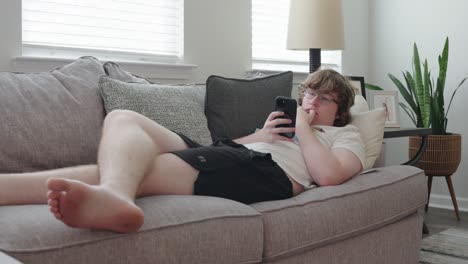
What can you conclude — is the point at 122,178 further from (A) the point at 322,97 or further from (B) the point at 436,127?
(B) the point at 436,127

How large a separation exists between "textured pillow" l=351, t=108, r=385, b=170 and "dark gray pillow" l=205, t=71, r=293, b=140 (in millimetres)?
425

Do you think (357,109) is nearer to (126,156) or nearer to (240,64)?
(240,64)

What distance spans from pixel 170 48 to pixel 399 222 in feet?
5.35

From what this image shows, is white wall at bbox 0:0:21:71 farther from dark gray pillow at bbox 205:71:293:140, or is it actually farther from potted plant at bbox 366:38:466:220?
potted plant at bbox 366:38:466:220

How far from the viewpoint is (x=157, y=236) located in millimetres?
1404

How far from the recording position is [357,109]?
104 inches

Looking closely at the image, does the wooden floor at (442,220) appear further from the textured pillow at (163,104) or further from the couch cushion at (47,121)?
the couch cushion at (47,121)

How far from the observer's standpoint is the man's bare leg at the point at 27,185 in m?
1.53

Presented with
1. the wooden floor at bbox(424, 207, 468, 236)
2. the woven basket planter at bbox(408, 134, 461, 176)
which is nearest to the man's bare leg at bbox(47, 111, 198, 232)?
the wooden floor at bbox(424, 207, 468, 236)

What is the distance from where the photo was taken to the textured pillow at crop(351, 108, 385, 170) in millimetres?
2391

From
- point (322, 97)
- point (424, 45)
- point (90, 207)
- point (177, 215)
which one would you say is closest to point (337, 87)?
point (322, 97)

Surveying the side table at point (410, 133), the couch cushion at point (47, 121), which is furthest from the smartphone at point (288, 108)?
the side table at point (410, 133)

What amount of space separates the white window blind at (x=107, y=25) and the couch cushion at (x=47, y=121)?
2.02 feet

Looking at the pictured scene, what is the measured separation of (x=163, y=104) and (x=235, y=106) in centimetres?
39
